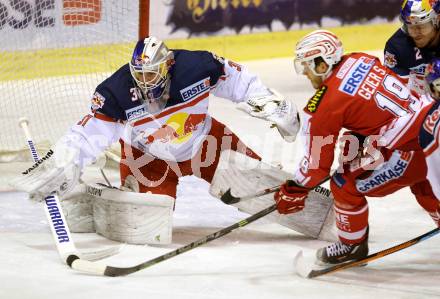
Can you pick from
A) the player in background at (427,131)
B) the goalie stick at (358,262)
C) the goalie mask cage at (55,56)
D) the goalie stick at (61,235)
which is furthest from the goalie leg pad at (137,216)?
the goalie mask cage at (55,56)

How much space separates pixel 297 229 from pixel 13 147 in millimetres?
1999

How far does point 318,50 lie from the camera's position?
11.2ft

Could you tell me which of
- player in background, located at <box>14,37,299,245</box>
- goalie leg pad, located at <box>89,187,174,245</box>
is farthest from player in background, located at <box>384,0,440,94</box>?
goalie leg pad, located at <box>89,187,174,245</box>

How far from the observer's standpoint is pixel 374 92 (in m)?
3.35

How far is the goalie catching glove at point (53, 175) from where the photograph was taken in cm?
374

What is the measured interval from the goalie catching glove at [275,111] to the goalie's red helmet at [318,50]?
0.50 meters

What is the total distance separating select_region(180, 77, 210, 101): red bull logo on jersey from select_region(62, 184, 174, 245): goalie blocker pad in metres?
0.43

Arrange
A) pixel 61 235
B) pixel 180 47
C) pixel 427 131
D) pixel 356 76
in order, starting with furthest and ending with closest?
pixel 180 47, pixel 61 235, pixel 356 76, pixel 427 131

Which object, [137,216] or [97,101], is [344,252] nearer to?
[137,216]

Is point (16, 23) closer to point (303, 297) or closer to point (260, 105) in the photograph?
point (260, 105)

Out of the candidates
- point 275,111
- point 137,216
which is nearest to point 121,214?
point 137,216

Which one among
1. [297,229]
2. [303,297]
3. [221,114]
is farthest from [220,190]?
[221,114]

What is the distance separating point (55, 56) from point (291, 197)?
8.01 feet

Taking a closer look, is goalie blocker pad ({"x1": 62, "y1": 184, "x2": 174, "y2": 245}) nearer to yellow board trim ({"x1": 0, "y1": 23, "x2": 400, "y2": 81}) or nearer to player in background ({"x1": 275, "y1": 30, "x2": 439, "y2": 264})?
player in background ({"x1": 275, "y1": 30, "x2": 439, "y2": 264})
